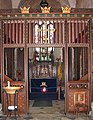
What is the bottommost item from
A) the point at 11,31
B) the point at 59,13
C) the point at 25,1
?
the point at 11,31

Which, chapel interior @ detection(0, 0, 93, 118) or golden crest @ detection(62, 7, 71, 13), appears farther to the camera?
chapel interior @ detection(0, 0, 93, 118)

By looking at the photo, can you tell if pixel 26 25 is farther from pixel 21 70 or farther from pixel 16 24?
pixel 21 70

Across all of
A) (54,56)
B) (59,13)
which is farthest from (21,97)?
(54,56)

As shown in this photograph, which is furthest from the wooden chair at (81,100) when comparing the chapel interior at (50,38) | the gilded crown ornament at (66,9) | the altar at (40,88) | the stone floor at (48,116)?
the altar at (40,88)

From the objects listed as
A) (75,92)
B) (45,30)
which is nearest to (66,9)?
(45,30)

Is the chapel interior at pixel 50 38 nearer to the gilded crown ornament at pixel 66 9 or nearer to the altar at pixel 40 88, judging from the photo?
the gilded crown ornament at pixel 66 9

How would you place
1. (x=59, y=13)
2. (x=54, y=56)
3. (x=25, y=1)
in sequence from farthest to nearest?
(x=54, y=56)
(x=25, y=1)
(x=59, y=13)

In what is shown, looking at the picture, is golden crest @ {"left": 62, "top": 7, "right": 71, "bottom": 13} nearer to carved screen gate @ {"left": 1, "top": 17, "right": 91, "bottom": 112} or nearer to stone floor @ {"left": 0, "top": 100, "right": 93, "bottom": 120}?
carved screen gate @ {"left": 1, "top": 17, "right": 91, "bottom": 112}

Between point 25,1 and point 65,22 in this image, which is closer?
point 65,22

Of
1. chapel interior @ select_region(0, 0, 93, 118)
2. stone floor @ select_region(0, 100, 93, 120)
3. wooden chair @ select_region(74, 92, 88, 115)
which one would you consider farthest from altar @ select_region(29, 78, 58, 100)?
wooden chair @ select_region(74, 92, 88, 115)

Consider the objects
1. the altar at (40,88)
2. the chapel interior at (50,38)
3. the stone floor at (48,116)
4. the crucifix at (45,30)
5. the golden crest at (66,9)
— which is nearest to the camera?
the stone floor at (48,116)

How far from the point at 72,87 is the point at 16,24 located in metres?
2.82

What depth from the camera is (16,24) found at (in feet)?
30.7

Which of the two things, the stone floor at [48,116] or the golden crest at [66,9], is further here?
the golden crest at [66,9]
